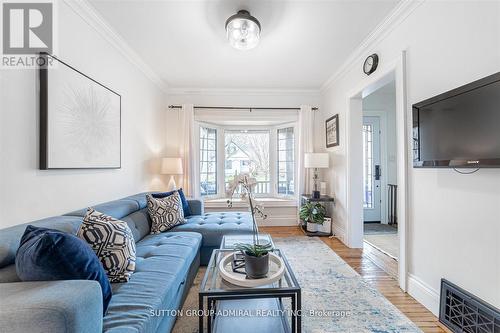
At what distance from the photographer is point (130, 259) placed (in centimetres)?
152

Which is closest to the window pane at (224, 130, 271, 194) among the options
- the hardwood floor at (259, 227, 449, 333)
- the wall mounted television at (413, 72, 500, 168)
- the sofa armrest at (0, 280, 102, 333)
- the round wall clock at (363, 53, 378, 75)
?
the hardwood floor at (259, 227, 449, 333)

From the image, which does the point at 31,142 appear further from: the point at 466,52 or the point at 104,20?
the point at 466,52

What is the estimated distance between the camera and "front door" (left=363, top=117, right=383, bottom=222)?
4727 millimetres

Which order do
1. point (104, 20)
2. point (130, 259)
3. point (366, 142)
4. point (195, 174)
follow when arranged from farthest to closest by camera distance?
1. point (366, 142)
2. point (195, 174)
3. point (104, 20)
4. point (130, 259)

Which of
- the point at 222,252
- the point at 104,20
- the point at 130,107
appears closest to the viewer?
the point at 222,252

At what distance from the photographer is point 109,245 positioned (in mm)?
1453

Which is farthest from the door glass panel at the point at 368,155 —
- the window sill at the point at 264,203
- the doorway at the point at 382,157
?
the window sill at the point at 264,203

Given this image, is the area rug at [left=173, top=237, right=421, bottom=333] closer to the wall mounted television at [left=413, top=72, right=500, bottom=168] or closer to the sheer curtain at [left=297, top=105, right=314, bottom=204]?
the wall mounted television at [left=413, top=72, right=500, bottom=168]

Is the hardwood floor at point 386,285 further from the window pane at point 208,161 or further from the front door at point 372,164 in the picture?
the window pane at point 208,161

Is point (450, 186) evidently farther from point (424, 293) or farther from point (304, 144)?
point (304, 144)

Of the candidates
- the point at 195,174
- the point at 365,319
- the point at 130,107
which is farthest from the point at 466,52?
the point at 195,174

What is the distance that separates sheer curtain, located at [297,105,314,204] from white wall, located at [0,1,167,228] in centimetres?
267

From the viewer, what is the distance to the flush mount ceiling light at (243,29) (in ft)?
6.98

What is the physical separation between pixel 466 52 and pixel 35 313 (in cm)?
267
